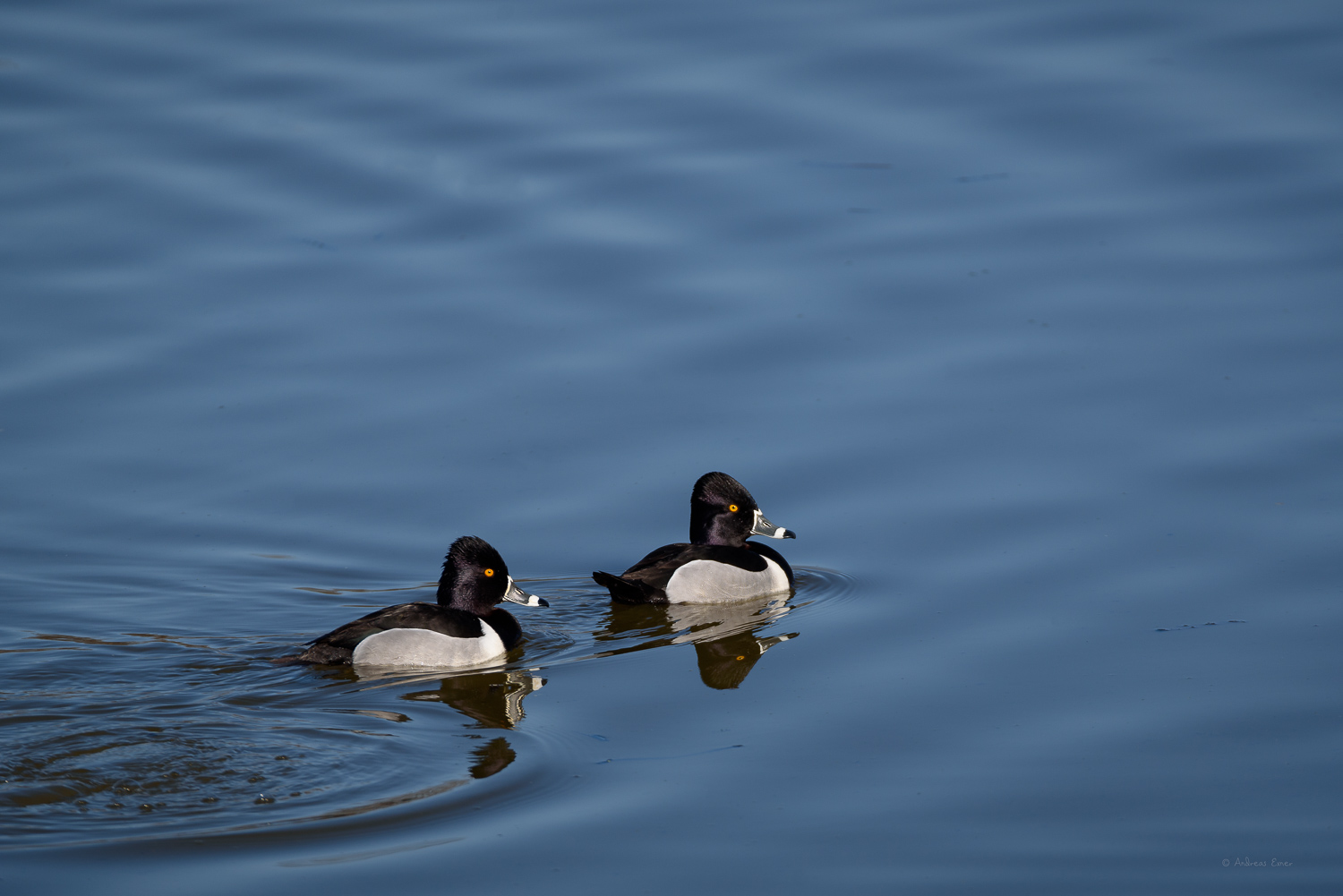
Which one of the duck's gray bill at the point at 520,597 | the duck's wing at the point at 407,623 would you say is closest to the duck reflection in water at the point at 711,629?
the duck's gray bill at the point at 520,597

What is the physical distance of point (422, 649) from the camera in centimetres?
857

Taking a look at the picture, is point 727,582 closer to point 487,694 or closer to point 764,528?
point 764,528

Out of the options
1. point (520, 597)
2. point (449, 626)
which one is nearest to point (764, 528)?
point (520, 597)

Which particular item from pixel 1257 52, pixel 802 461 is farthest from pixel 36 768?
pixel 1257 52

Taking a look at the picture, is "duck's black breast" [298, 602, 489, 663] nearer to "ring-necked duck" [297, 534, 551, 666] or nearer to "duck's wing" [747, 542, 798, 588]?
"ring-necked duck" [297, 534, 551, 666]

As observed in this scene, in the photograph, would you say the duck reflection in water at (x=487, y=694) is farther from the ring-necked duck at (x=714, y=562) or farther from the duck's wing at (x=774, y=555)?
the duck's wing at (x=774, y=555)

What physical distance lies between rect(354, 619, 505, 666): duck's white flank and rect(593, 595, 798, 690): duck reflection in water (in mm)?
702

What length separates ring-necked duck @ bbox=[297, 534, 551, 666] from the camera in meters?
8.40

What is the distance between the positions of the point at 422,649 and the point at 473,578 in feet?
2.03

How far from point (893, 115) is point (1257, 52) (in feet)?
13.5

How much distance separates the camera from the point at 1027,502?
10.1m

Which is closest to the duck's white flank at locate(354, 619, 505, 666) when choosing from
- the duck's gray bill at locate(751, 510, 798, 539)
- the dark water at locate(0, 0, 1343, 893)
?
the dark water at locate(0, 0, 1343, 893)

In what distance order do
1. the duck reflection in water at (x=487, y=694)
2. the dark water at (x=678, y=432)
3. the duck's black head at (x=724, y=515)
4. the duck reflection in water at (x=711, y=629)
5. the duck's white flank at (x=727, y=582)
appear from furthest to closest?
Answer: the duck's black head at (x=724, y=515) → the duck's white flank at (x=727, y=582) → the duck reflection in water at (x=711, y=629) → the duck reflection in water at (x=487, y=694) → the dark water at (x=678, y=432)

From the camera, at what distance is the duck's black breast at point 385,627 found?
837cm
